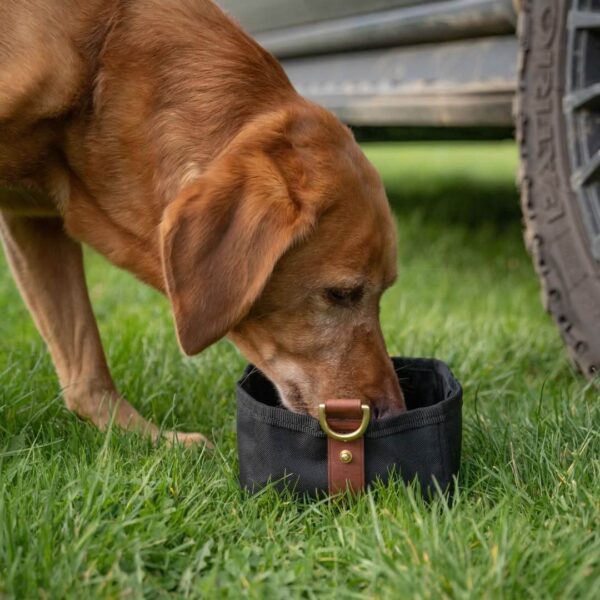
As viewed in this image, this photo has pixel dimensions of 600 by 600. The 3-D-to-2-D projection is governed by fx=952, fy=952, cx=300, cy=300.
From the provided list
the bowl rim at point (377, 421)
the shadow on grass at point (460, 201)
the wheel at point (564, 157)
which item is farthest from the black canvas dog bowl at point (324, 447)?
the shadow on grass at point (460, 201)

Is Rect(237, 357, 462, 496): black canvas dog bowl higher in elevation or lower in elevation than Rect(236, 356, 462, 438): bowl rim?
lower

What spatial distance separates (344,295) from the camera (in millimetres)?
2494

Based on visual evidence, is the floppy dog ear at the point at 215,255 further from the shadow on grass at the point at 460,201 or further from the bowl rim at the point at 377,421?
the shadow on grass at the point at 460,201

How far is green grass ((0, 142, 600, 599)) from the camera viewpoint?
5.92ft

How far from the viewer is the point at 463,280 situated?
4.88m

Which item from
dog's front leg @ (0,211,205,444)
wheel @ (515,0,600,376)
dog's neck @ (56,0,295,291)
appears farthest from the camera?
dog's front leg @ (0,211,205,444)

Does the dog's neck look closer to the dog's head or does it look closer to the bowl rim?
the dog's head

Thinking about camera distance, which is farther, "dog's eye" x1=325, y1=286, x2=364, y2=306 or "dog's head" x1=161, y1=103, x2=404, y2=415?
"dog's eye" x1=325, y1=286, x2=364, y2=306

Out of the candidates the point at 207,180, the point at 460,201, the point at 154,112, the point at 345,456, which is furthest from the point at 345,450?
the point at 460,201

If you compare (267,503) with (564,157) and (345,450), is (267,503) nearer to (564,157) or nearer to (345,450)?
(345,450)

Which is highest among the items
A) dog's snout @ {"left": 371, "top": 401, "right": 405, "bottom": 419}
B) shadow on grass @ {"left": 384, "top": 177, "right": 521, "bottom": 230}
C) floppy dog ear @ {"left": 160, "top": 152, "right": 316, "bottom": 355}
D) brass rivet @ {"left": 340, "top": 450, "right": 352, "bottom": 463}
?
floppy dog ear @ {"left": 160, "top": 152, "right": 316, "bottom": 355}

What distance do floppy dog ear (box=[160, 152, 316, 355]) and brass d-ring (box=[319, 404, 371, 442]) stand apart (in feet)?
0.99

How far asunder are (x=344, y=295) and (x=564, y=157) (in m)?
0.93

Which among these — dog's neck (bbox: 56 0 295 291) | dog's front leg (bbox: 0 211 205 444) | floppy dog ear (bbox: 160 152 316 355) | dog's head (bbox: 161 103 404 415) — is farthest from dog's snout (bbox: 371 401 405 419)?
dog's front leg (bbox: 0 211 205 444)
